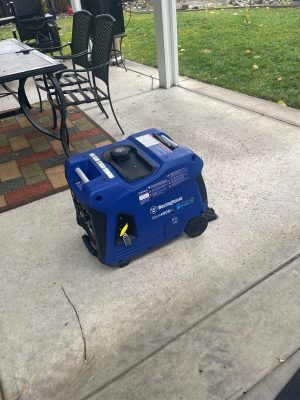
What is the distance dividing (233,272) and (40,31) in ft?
19.6

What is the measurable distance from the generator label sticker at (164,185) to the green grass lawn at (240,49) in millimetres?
2445

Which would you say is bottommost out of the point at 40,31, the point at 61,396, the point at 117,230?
the point at 61,396

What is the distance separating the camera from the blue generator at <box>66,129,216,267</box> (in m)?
1.79

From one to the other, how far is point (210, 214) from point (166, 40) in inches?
114

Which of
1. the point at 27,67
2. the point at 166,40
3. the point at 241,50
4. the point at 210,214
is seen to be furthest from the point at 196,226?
the point at 241,50

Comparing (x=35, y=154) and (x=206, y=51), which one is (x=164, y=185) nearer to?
(x=35, y=154)

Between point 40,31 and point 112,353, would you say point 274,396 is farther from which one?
point 40,31

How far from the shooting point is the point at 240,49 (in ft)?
19.0

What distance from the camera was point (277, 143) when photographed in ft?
10.1

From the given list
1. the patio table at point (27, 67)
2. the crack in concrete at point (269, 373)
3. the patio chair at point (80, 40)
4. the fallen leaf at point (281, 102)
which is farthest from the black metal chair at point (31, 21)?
the crack in concrete at point (269, 373)

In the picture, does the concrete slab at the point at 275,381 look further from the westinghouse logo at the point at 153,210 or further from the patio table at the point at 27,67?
the patio table at the point at 27,67

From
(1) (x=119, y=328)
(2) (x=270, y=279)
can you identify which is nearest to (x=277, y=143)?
(2) (x=270, y=279)

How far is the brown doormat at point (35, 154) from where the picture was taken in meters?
2.86

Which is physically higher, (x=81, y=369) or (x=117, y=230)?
(x=117, y=230)
